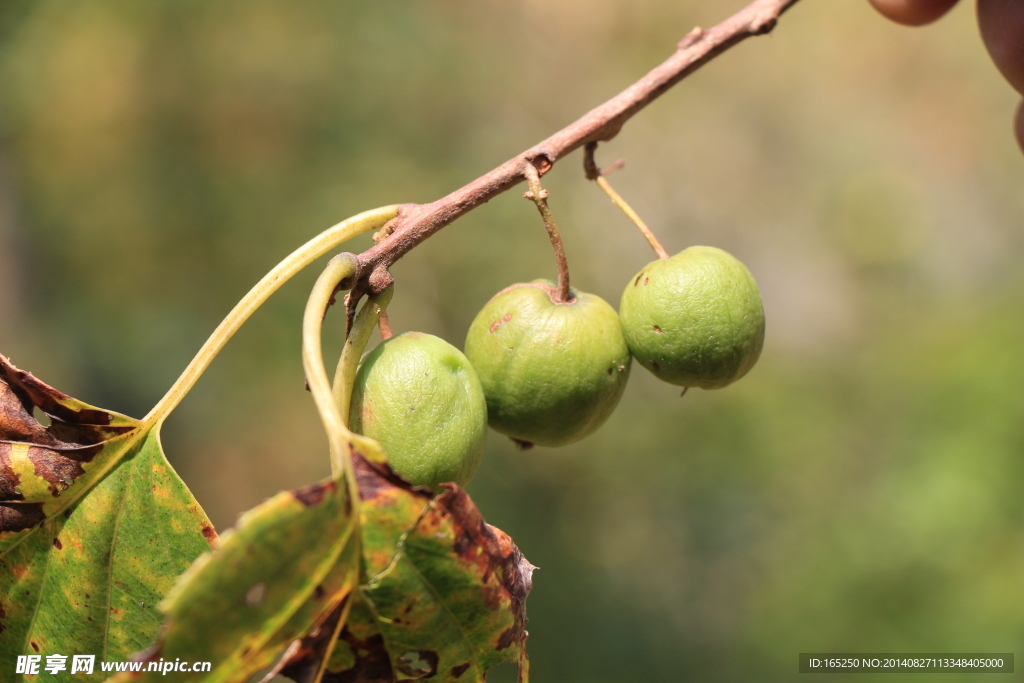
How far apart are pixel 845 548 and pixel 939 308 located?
256 centimetres

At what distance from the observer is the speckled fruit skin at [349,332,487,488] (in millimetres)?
1499

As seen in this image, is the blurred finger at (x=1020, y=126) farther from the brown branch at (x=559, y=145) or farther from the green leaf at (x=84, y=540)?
the green leaf at (x=84, y=540)

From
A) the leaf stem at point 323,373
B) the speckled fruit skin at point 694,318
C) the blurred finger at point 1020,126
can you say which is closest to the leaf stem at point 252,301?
the leaf stem at point 323,373

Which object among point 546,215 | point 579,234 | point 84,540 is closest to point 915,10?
point 546,215

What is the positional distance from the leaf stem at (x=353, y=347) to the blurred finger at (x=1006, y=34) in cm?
221

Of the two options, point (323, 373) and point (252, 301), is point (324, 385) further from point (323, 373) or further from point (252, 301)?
point (252, 301)

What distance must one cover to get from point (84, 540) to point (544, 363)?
1046 mm

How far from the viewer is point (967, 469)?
435cm

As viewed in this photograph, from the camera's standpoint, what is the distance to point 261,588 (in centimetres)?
108

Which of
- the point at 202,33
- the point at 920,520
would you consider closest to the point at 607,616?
the point at 920,520

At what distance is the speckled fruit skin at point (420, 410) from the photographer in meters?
1.50

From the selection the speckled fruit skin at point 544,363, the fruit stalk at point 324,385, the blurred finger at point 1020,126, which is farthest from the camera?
the blurred finger at point 1020,126

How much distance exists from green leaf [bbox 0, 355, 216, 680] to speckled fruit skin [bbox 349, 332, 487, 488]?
420 millimetres

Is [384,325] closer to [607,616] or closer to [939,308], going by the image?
[607,616]
